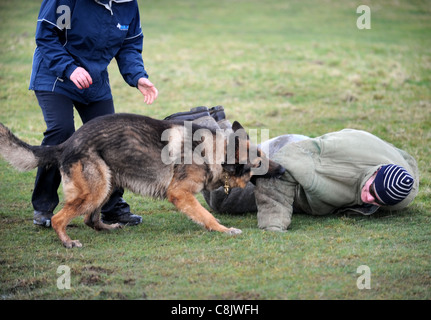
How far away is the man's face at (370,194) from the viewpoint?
529cm

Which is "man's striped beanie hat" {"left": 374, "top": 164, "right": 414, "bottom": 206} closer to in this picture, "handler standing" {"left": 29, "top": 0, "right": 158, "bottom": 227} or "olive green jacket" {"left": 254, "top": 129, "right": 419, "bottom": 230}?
"olive green jacket" {"left": 254, "top": 129, "right": 419, "bottom": 230}

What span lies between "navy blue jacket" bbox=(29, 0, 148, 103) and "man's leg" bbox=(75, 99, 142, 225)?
100 mm

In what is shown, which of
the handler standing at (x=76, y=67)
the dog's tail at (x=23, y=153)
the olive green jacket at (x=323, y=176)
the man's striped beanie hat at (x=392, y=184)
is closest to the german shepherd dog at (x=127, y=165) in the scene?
the dog's tail at (x=23, y=153)

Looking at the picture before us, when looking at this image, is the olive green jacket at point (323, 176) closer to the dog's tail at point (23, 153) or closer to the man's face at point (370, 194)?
the man's face at point (370, 194)

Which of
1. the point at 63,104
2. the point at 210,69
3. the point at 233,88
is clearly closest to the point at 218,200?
the point at 63,104

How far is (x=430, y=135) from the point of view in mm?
9289

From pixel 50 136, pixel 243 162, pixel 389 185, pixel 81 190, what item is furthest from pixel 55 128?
pixel 389 185

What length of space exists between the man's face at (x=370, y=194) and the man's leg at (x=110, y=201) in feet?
7.86

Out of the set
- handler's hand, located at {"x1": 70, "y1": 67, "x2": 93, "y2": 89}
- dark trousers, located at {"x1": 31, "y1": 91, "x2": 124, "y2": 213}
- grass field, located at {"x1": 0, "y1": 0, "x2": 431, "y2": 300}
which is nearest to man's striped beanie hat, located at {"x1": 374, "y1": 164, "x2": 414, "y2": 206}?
grass field, located at {"x1": 0, "y1": 0, "x2": 431, "y2": 300}

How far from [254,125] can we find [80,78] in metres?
5.61

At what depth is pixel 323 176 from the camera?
5535 millimetres

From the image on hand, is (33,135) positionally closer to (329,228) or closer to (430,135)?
(329,228)

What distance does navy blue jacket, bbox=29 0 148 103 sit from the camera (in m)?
5.39

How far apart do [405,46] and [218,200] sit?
13.6 meters
